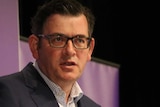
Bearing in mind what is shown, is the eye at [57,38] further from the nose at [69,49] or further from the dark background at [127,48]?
the dark background at [127,48]

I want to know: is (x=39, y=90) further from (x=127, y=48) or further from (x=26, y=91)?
(x=127, y=48)

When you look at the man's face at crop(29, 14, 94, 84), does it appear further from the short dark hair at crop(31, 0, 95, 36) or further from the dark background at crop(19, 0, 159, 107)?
the dark background at crop(19, 0, 159, 107)

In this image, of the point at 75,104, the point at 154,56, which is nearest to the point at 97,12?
the point at 154,56

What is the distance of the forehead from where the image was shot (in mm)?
1604

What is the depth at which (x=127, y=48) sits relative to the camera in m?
3.74

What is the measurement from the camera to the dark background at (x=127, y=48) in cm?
367

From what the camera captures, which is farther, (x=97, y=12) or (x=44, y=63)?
(x=97, y=12)

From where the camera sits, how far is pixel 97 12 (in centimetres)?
363

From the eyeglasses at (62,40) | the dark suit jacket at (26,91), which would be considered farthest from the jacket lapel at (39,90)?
the eyeglasses at (62,40)

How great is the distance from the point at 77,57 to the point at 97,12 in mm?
2064

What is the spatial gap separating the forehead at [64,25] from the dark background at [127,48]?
6.52ft

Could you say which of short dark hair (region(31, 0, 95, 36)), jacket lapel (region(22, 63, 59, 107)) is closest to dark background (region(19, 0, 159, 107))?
short dark hair (region(31, 0, 95, 36))

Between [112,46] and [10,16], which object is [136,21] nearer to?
[112,46]

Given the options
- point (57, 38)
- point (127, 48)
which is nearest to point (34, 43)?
point (57, 38)
